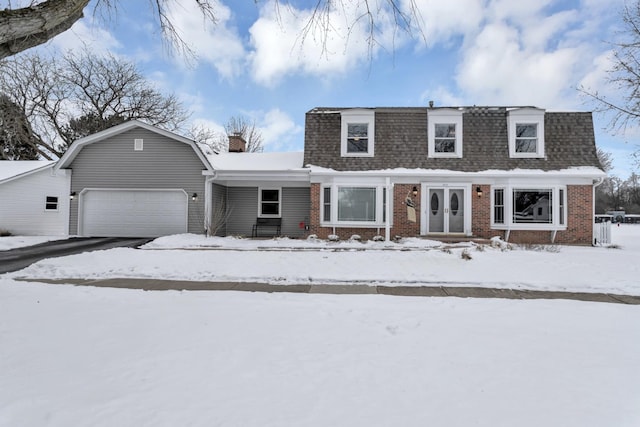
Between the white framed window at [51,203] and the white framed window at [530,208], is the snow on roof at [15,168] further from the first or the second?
the white framed window at [530,208]

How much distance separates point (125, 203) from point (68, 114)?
17.9 m

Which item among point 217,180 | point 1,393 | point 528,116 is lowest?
point 1,393

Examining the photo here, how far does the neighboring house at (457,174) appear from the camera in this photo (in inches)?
490

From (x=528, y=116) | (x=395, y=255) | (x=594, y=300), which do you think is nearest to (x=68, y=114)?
(x=395, y=255)

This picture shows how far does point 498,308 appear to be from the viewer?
15.4 ft

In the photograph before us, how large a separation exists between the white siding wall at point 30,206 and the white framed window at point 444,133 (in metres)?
16.7

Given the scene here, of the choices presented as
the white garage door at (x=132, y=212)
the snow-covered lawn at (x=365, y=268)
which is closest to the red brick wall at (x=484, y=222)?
the snow-covered lawn at (x=365, y=268)

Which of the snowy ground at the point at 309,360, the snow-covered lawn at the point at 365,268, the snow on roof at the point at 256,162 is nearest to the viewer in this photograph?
the snowy ground at the point at 309,360

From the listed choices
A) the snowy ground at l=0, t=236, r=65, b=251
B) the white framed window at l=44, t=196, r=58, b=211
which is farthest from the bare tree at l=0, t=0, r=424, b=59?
the white framed window at l=44, t=196, r=58, b=211

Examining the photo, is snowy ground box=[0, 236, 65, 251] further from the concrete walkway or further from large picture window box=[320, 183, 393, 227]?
large picture window box=[320, 183, 393, 227]

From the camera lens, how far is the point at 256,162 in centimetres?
1418

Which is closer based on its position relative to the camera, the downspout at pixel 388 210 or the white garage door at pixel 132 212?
the downspout at pixel 388 210

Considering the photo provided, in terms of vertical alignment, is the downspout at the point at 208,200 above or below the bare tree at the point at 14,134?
below

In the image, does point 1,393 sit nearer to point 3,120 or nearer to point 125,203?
point 125,203
